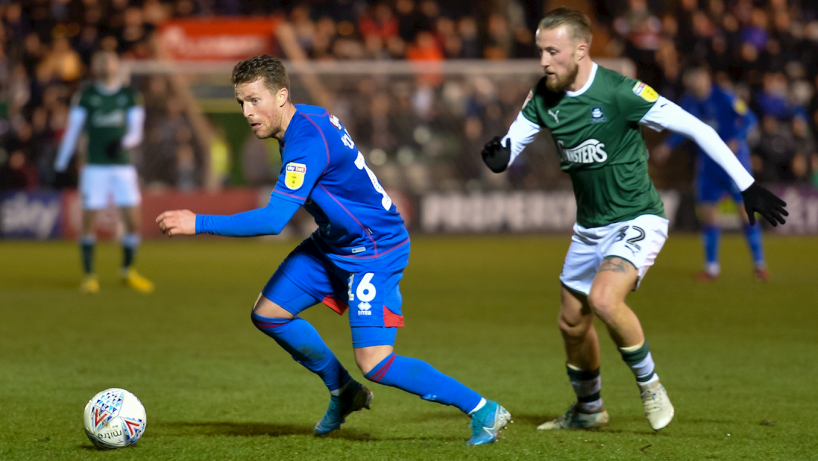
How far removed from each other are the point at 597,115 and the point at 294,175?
1570 millimetres

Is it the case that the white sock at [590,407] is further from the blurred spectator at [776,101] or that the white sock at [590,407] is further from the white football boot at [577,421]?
the blurred spectator at [776,101]

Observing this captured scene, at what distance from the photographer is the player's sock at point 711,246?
11594mm

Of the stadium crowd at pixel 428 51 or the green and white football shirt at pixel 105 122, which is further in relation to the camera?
the stadium crowd at pixel 428 51

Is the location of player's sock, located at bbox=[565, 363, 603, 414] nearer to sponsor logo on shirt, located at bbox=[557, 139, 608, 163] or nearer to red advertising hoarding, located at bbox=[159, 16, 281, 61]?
sponsor logo on shirt, located at bbox=[557, 139, 608, 163]

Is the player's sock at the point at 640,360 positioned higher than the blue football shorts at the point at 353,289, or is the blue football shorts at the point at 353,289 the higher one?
the blue football shorts at the point at 353,289

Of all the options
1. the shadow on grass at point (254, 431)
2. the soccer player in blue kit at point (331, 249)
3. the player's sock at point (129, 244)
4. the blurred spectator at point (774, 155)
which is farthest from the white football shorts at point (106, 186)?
the blurred spectator at point (774, 155)

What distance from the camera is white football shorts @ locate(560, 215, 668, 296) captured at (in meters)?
4.73

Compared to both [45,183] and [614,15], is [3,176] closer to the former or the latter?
[45,183]

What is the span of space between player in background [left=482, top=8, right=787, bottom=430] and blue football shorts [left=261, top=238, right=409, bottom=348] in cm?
80

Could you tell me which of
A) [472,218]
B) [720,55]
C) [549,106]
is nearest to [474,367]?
[549,106]

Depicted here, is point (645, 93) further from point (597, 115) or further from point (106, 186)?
point (106, 186)

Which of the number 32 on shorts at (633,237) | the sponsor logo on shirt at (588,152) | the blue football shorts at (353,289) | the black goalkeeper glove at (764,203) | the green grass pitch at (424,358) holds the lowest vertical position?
the green grass pitch at (424,358)

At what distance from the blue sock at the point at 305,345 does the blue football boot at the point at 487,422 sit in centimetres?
69

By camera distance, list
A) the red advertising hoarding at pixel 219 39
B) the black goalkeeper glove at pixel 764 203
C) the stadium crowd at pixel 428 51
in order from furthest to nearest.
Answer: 1. the red advertising hoarding at pixel 219 39
2. the stadium crowd at pixel 428 51
3. the black goalkeeper glove at pixel 764 203
